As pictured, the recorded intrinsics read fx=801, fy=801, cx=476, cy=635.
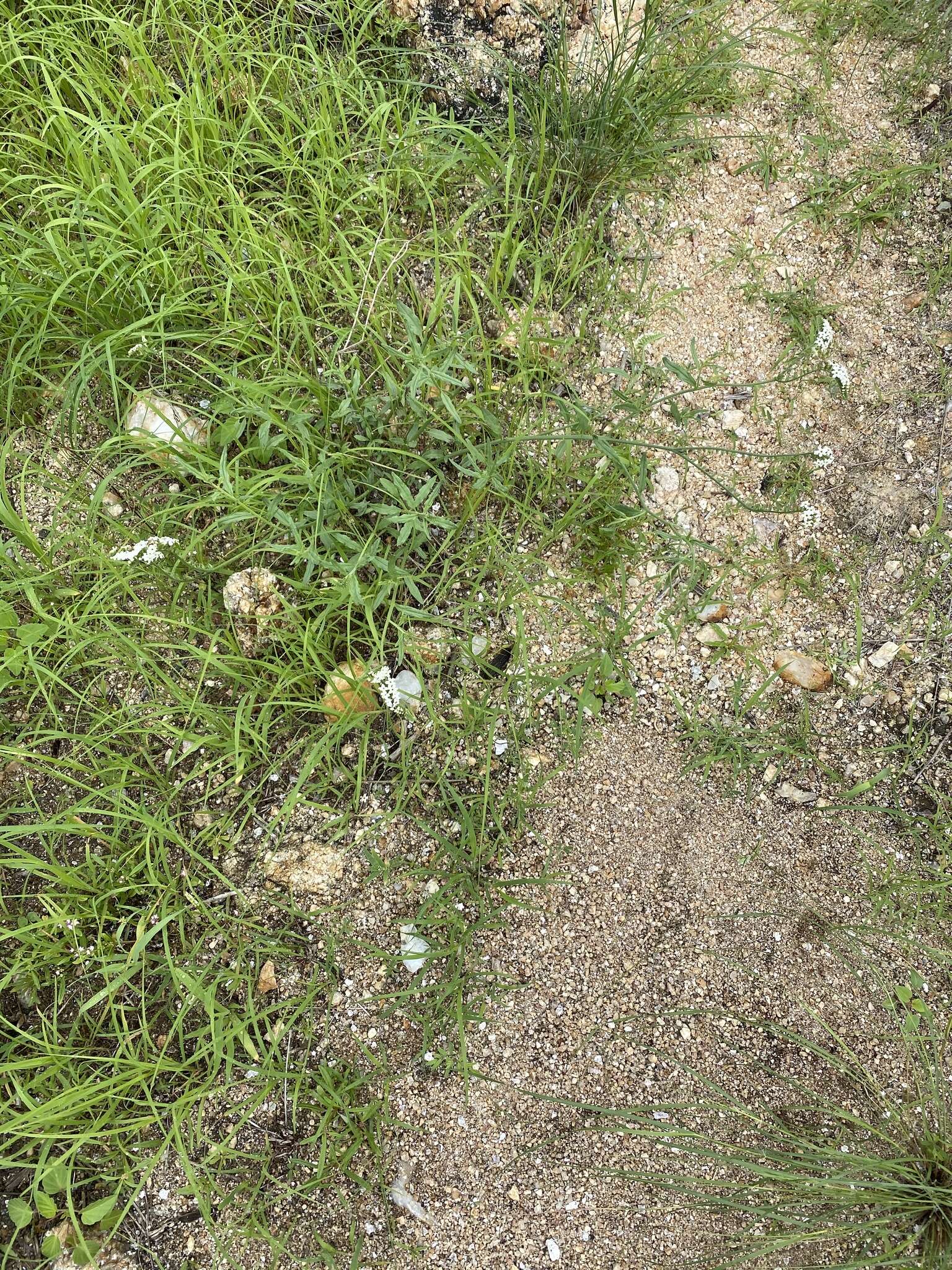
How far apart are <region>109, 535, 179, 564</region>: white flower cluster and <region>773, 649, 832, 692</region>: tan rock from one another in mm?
1533

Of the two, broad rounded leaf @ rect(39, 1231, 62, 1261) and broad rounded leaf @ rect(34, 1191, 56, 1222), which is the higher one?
broad rounded leaf @ rect(34, 1191, 56, 1222)

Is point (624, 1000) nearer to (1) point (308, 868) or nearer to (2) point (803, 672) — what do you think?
(1) point (308, 868)

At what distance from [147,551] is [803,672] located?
1.64 meters

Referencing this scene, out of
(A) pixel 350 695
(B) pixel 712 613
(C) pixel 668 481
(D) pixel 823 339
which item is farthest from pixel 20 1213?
(D) pixel 823 339

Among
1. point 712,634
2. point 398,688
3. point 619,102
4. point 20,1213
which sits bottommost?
point 20,1213

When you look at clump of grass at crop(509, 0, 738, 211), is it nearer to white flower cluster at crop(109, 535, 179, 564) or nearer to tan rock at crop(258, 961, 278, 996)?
white flower cluster at crop(109, 535, 179, 564)

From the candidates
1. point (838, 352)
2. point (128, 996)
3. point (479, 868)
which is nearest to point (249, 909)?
point (128, 996)

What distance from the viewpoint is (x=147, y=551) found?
195cm

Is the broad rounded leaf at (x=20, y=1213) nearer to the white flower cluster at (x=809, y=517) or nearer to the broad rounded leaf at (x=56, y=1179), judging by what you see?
the broad rounded leaf at (x=56, y=1179)

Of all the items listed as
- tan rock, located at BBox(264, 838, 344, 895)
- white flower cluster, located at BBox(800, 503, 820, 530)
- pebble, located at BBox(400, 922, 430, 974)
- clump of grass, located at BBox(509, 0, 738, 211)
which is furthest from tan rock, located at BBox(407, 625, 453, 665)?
clump of grass, located at BBox(509, 0, 738, 211)

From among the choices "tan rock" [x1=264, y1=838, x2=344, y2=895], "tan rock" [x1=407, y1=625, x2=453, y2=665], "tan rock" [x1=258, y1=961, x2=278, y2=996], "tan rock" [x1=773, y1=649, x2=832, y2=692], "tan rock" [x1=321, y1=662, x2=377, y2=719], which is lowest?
"tan rock" [x1=258, y1=961, x2=278, y2=996]

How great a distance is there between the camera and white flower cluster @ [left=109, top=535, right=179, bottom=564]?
1927mm

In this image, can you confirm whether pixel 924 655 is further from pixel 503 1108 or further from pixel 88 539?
pixel 88 539

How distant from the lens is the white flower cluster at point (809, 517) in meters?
2.12
